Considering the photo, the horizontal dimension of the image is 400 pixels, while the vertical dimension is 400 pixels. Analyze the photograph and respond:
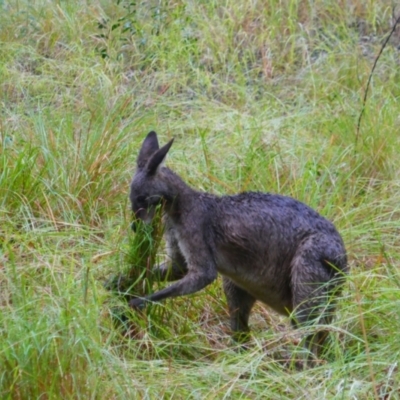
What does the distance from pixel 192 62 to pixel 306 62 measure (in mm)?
1009

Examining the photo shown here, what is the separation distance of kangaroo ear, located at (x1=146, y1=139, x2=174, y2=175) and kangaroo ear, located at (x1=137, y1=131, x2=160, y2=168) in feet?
0.45

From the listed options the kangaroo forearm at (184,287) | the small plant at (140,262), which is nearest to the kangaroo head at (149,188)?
the small plant at (140,262)

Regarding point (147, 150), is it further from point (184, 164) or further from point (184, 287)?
point (184, 164)

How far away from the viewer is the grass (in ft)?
15.0

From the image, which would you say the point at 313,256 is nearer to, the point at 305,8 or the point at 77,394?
the point at 77,394

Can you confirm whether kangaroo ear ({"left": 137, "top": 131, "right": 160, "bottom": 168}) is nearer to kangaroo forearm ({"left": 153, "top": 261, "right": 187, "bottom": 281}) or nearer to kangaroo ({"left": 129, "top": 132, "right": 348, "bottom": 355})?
kangaroo ({"left": 129, "top": 132, "right": 348, "bottom": 355})

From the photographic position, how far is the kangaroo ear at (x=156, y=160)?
566 centimetres

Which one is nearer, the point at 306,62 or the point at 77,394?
the point at 77,394

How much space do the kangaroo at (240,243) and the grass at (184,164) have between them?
0.66ft

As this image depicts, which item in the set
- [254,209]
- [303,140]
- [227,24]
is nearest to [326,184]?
[303,140]

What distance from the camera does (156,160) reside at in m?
5.69

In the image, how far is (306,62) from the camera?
950 centimetres

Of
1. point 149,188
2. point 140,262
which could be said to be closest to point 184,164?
point 149,188

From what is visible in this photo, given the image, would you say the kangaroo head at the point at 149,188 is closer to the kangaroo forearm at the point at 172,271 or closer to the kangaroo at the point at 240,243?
the kangaroo at the point at 240,243
